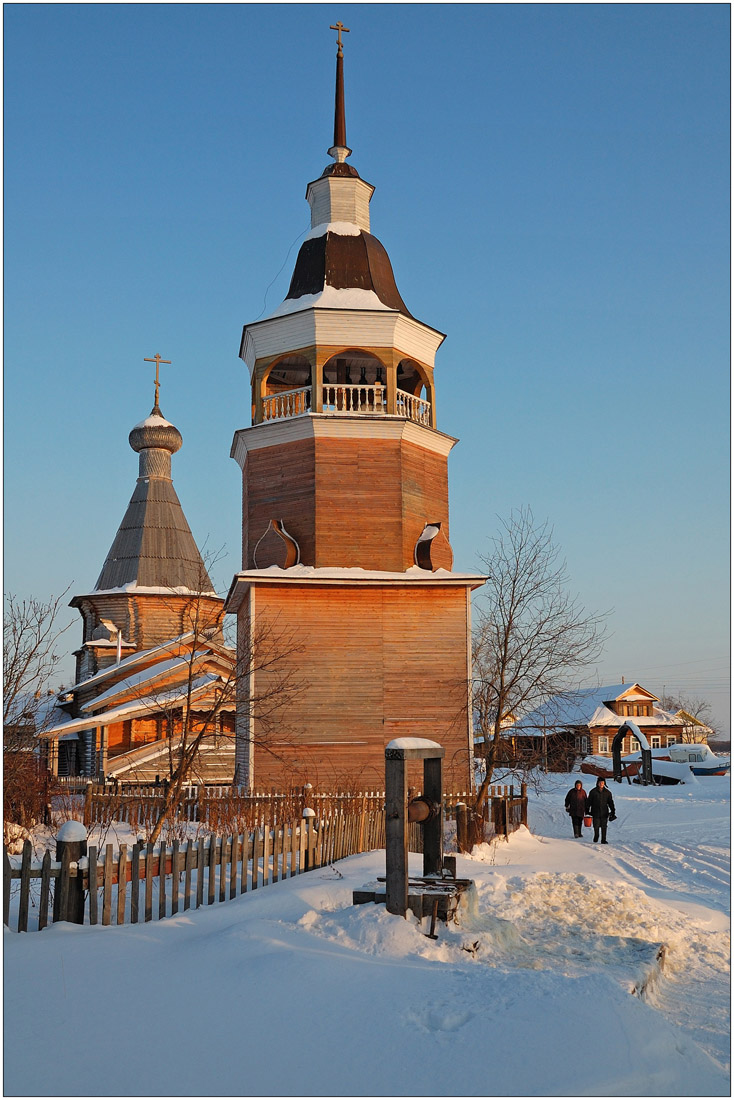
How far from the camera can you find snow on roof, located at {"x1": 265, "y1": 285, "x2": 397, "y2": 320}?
22.3 m

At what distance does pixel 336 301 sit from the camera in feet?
73.8

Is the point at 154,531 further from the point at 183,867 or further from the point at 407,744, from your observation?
the point at 407,744

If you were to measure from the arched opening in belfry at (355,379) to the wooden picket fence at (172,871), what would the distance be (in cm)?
1166

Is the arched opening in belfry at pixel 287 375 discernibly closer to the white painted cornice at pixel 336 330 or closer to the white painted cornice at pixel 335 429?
the white painted cornice at pixel 336 330

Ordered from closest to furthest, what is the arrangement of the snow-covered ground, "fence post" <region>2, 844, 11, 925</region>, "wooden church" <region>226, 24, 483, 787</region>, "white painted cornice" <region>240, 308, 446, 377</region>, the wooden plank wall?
the snow-covered ground, "fence post" <region>2, 844, 11, 925</region>, the wooden plank wall, "wooden church" <region>226, 24, 483, 787</region>, "white painted cornice" <region>240, 308, 446, 377</region>

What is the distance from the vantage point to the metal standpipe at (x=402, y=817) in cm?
→ 821

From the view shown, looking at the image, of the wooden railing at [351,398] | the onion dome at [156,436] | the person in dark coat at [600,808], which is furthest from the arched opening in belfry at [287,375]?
the onion dome at [156,436]

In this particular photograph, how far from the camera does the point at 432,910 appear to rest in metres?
8.17

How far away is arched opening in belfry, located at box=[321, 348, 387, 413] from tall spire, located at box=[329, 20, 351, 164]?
582cm

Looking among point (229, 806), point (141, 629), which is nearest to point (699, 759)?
point (141, 629)

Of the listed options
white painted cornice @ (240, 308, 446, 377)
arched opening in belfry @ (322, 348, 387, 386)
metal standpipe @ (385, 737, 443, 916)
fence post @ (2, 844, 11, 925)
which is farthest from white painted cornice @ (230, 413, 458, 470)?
fence post @ (2, 844, 11, 925)

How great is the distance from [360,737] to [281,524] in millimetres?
5228

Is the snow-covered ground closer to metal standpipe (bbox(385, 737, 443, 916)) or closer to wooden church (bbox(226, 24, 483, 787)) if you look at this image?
metal standpipe (bbox(385, 737, 443, 916))

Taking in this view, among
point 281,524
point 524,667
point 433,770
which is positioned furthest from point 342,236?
point 433,770
